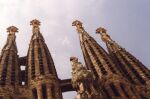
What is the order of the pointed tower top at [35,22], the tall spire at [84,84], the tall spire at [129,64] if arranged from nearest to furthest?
the tall spire at [84,84] → the tall spire at [129,64] → the pointed tower top at [35,22]

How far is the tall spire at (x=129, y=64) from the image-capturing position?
1861 inches

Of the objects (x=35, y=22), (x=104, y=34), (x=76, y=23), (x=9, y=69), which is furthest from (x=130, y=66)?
(x=35, y=22)

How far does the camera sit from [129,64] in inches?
1987

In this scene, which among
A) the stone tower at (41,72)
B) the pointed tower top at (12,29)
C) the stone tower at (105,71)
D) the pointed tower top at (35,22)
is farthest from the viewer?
the pointed tower top at (35,22)

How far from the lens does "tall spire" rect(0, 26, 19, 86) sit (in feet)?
141

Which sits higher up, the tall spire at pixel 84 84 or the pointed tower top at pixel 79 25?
the pointed tower top at pixel 79 25

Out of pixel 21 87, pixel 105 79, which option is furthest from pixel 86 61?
pixel 21 87

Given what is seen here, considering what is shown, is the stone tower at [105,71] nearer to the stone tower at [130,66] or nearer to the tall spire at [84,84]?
the stone tower at [130,66]

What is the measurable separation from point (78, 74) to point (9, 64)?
533 inches

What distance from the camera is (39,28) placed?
57812 mm

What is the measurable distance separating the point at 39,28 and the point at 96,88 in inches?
921

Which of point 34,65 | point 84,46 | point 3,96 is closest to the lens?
point 3,96

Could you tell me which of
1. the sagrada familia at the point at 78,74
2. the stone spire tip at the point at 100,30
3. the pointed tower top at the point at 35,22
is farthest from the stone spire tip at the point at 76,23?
the sagrada familia at the point at 78,74

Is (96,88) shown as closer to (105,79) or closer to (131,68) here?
(105,79)
